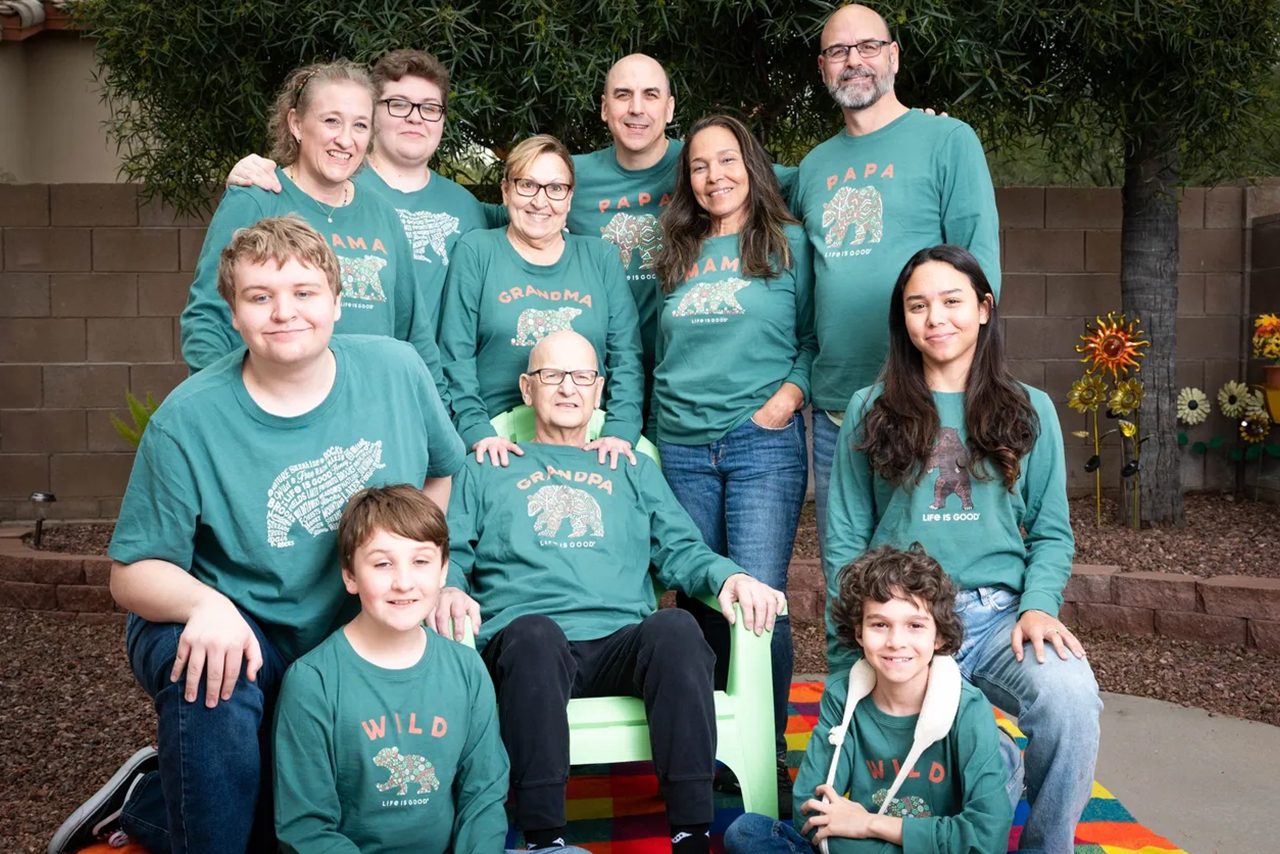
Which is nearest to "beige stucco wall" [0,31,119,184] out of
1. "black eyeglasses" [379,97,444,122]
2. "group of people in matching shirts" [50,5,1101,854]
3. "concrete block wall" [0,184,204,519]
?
"concrete block wall" [0,184,204,519]

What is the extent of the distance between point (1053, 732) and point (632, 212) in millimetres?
1591

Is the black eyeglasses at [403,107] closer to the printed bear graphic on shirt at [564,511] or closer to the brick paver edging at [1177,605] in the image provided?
the printed bear graphic on shirt at [564,511]

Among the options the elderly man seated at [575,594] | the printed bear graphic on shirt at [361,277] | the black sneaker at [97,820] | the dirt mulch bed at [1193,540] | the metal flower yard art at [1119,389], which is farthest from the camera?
the metal flower yard art at [1119,389]

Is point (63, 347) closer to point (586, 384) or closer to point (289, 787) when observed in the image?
point (586, 384)

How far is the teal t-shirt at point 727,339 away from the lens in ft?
9.46

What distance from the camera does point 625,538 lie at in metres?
2.72

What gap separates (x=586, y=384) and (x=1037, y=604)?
1.02 metres

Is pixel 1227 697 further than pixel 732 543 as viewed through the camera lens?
Yes

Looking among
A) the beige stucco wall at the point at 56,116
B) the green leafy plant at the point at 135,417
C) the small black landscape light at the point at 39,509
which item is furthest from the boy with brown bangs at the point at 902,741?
the beige stucco wall at the point at 56,116

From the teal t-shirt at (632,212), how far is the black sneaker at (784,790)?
106 cm

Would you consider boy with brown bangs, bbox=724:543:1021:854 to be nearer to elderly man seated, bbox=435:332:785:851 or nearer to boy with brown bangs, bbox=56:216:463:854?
elderly man seated, bbox=435:332:785:851

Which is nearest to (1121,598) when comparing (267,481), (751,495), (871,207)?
(751,495)

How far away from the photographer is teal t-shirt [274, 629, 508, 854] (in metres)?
2.07

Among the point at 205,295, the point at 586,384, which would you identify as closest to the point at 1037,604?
the point at 586,384
